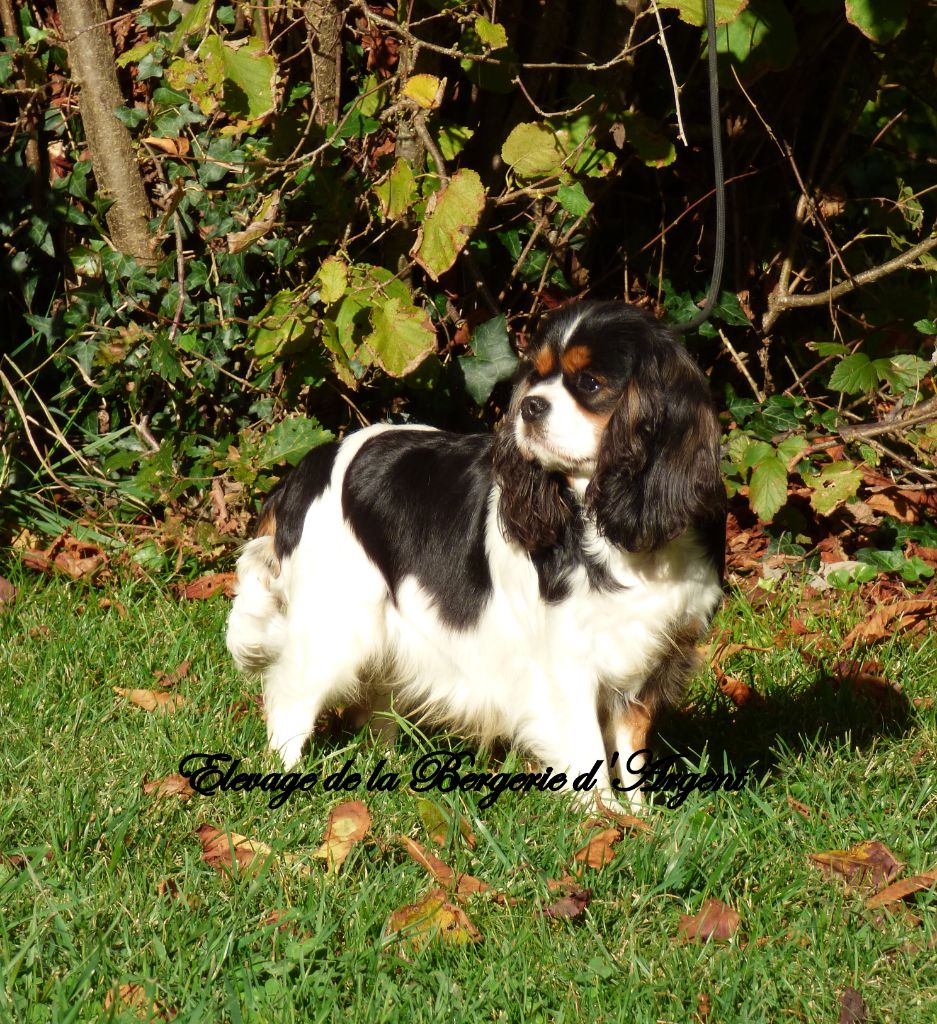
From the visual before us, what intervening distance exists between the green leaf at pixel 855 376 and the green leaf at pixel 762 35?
1.27 m

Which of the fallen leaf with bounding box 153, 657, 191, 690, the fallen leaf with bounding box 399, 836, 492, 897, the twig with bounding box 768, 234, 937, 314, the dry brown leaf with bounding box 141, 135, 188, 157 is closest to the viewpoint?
the fallen leaf with bounding box 399, 836, 492, 897

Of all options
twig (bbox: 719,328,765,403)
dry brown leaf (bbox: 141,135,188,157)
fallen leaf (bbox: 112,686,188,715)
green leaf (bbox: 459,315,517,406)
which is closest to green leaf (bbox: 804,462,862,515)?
twig (bbox: 719,328,765,403)

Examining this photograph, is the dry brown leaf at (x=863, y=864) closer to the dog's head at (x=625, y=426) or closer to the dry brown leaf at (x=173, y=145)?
the dog's head at (x=625, y=426)

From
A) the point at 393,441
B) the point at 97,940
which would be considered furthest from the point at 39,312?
the point at 97,940

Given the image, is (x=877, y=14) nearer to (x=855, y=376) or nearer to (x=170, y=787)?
(x=855, y=376)

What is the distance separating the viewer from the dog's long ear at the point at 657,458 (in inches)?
131

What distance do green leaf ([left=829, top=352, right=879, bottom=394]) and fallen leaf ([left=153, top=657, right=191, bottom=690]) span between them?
2.77 meters

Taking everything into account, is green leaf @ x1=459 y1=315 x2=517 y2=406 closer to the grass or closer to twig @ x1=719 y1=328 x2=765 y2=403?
twig @ x1=719 y1=328 x2=765 y2=403

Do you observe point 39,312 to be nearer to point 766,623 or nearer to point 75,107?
point 75,107

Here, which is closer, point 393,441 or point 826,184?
point 393,441

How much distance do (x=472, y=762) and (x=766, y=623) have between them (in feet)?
5.28

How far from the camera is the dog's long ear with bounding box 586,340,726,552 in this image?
333 centimetres

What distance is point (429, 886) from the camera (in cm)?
302

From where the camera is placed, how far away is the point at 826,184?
18.9 ft
